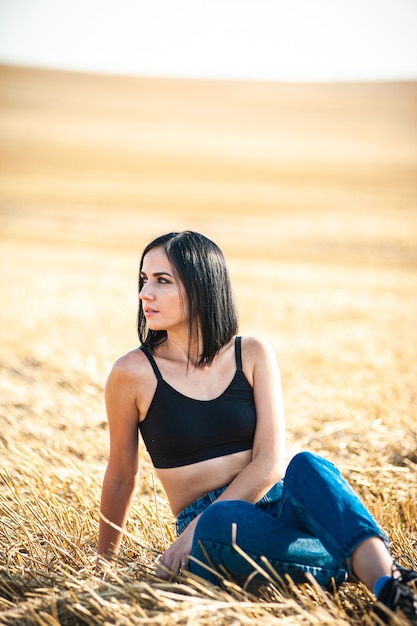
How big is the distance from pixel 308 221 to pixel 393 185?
1191 cm

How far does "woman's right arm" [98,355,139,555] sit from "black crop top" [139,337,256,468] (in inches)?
2.8

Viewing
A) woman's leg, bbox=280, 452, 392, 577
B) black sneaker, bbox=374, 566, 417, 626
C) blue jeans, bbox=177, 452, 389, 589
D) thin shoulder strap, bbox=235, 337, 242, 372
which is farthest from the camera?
thin shoulder strap, bbox=235, 337, 242, 372

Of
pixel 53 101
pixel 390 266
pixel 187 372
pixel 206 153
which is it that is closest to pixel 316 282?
pixel 390 266

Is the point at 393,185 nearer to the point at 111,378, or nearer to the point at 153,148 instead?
the point at 153,148

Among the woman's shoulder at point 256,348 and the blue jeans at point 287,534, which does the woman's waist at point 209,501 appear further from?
the woman's shoulder at point 256,348

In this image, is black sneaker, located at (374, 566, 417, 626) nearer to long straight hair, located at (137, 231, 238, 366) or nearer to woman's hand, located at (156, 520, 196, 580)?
woman's hand, located at (156, 520, 196, 580)

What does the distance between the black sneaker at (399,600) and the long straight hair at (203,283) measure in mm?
1039

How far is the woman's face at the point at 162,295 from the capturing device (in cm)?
281

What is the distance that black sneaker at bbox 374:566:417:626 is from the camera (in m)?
2.05

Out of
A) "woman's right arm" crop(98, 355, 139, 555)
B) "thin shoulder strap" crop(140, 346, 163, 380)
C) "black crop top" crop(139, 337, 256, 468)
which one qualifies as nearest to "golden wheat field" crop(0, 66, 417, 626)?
"woman's right arm" crop(98, 355, 139, 555)

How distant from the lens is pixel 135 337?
6438mm

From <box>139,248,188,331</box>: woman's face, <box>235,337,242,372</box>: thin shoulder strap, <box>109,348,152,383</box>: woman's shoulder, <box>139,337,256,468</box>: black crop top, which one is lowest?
<box>139,337,256,468</box>: black crop top

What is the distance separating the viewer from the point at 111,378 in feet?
8.88

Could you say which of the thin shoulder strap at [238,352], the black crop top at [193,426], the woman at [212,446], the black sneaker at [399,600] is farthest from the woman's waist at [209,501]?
the black sneaker at [399,600]
